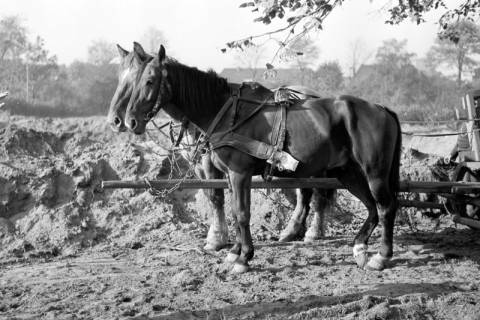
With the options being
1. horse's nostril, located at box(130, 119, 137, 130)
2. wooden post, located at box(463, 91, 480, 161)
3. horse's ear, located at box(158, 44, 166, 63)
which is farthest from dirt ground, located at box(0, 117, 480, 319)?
horse's ear, located at box(158, 44, 166, 63)

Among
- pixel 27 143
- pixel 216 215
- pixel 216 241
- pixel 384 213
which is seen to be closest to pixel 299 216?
pixel 216 215

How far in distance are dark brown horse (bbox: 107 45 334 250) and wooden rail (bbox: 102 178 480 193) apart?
399 millimetres

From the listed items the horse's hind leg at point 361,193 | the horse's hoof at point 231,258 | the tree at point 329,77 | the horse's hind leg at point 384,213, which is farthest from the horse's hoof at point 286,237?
the tree at point 329,77

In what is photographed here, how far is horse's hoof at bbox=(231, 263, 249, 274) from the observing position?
5840 millimetres

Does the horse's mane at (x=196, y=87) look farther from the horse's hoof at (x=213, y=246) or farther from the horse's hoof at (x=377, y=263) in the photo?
the horse's hoof at (x=377, y=263)

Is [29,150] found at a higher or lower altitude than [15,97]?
lower

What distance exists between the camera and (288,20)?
16.5 feet

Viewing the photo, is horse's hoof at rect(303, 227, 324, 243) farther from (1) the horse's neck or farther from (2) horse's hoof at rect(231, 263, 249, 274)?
(1) the horse's neck

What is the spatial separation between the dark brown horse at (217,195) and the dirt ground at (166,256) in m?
0.29

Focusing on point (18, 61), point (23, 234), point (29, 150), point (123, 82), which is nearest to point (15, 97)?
point (18, 61)

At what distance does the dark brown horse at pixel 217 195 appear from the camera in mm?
5598

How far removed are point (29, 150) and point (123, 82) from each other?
5133mm

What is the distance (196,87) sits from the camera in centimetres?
590

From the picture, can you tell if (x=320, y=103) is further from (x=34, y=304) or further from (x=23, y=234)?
(x=23, y=234)
